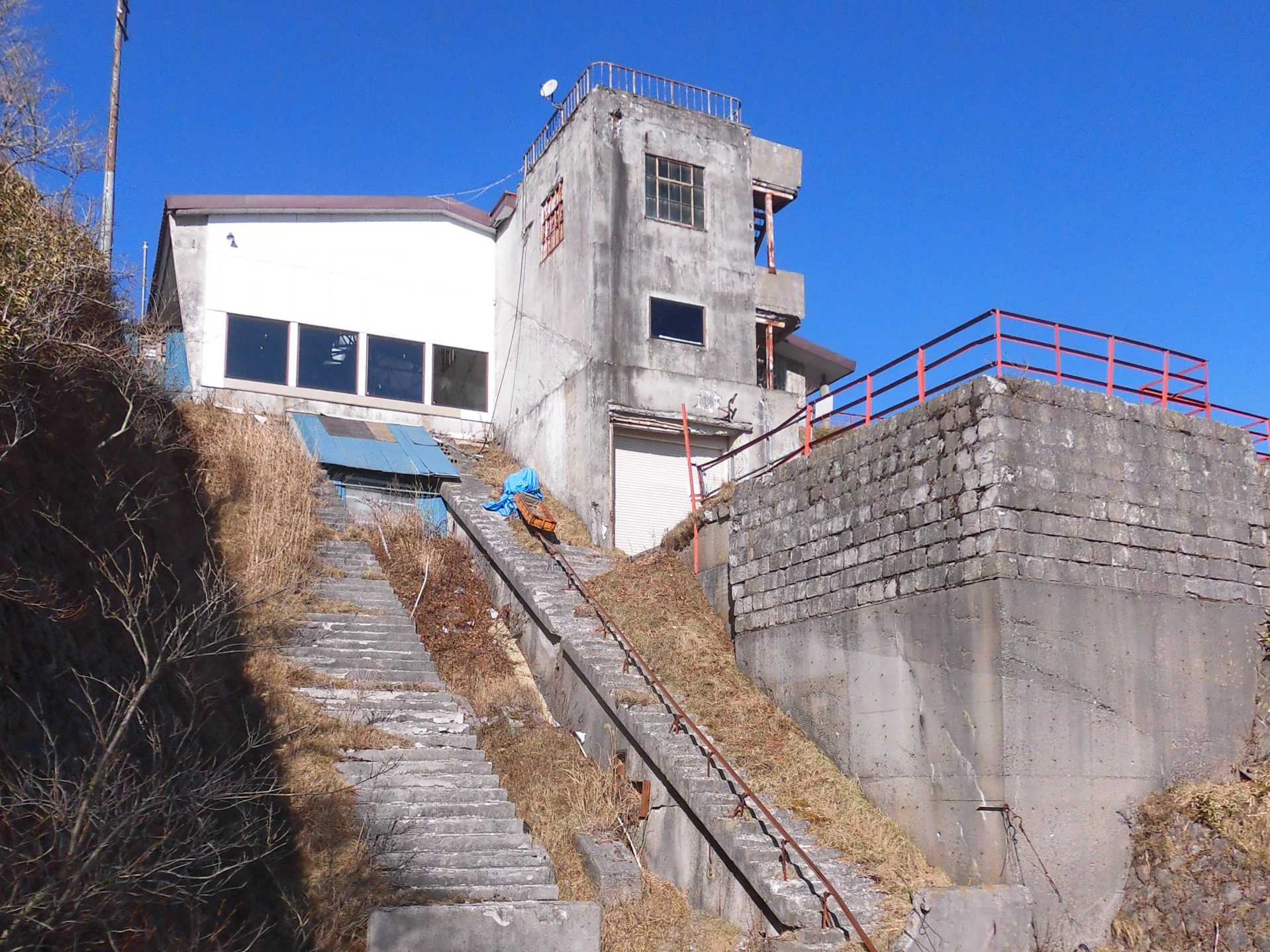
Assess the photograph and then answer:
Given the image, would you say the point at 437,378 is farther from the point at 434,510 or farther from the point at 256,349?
the point at 434,510

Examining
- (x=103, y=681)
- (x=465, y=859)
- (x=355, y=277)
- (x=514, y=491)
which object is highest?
(x=355, y=277)

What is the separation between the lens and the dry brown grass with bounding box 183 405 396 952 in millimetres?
10045

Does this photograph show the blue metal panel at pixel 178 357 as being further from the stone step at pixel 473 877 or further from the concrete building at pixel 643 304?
the stone step at pixel 473 877

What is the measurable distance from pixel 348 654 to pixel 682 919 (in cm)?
580

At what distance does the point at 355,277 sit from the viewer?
23.6 meters

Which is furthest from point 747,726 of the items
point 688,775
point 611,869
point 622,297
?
point 622,297

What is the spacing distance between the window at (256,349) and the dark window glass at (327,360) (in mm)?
356

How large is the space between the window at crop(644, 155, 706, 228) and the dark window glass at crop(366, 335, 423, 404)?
228 inches

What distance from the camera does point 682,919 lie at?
10805 millimetres

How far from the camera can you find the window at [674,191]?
2144 centimetres

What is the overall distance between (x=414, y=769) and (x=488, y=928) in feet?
11.0

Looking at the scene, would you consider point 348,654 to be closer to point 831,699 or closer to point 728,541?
point 728,541

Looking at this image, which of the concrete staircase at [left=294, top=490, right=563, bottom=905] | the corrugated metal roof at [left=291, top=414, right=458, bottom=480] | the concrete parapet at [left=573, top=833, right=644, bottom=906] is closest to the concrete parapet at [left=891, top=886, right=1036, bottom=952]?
the concrete parapet at [left=573, top=833, right=644, bottom=906]

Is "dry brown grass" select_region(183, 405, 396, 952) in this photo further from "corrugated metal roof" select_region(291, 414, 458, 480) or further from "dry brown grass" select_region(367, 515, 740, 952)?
"dry brown grass" select_region(367, 515, 740, 952)
